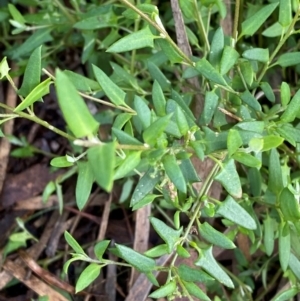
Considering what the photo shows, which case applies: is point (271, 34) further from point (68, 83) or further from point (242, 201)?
point (68, 83)

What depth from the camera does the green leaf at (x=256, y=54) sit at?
1049mm

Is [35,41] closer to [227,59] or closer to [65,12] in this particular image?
[65,12]

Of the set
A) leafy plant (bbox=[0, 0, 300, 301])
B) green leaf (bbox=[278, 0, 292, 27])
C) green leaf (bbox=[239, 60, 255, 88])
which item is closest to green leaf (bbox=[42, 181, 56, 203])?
leafy plant (bbox=[0, 0, 300, 301])

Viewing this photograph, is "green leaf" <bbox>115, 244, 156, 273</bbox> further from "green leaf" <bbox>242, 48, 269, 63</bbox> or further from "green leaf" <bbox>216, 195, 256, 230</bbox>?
"green leaf" <bbox>242, 48, 269, 63</bbox>

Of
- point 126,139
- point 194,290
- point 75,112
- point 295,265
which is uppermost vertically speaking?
point 75,112

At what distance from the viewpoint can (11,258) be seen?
4.95 ft

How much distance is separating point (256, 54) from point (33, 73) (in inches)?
16.6

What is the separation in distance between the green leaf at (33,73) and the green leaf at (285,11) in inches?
17.6

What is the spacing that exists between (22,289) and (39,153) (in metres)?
0.39

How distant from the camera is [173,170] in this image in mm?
834

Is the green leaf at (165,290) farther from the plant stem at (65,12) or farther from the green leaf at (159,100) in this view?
the plant stem at (65,12)

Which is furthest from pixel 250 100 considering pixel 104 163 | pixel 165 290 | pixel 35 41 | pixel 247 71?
pixel 35 41

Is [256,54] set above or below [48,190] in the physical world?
above

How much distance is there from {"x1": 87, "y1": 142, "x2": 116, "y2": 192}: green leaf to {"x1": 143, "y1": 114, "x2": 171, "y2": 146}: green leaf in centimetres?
A: 17
